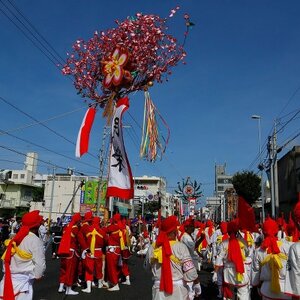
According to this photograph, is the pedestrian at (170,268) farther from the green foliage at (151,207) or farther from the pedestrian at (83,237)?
the green foliage at (151,207)

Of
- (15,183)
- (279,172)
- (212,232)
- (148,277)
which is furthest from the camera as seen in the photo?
(15,183)

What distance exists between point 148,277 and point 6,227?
14.0 meters

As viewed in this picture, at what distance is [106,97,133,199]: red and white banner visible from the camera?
736 centimetres

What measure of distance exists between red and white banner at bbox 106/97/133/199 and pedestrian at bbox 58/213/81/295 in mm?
3685

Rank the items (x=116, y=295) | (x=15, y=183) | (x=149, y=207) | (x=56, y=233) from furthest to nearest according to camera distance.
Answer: (x=149, y=207) < (x=15, y=183) < (x=56, y=233) < (x=116, y=295)

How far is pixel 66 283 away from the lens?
1054 cm

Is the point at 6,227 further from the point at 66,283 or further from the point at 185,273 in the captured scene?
the point at 185,273

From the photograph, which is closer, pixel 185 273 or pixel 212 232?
pixel 185 273

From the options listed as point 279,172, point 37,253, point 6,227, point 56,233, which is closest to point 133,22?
point 37,253

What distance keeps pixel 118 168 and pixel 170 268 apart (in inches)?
106

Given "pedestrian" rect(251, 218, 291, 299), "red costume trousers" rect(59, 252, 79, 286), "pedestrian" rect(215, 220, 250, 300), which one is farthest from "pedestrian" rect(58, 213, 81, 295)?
"pedestrian" rect(251, 218, 291, 299)

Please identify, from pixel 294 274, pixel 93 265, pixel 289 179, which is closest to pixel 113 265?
pixel 93 265

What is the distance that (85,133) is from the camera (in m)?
8.36

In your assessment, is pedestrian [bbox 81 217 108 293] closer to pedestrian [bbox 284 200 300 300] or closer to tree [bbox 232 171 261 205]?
pedestrian [bbox 284 200 300 300]
